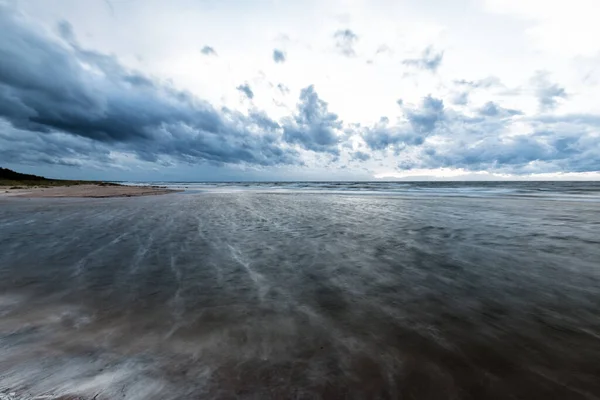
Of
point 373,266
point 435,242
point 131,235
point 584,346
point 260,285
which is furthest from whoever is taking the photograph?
point 131,235

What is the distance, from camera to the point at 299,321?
4.73 m

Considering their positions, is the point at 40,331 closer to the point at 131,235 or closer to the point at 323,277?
the point at 323,277

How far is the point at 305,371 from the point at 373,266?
4730 mm

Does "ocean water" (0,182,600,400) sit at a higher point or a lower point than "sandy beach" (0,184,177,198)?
lower

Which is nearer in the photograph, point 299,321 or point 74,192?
point 299,321

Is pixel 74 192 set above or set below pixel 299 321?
above

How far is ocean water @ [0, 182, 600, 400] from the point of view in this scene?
325cm

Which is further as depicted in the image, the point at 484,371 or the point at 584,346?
the point at 584,346

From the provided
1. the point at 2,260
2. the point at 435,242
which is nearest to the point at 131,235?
the point at 2,260

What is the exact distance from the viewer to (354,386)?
126 inches

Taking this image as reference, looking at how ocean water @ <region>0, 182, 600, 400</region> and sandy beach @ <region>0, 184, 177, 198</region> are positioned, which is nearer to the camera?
ocean water @ <region>0, 182, 600, 400</region>

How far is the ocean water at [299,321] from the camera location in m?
3.25

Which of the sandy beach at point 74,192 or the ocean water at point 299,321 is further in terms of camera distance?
the sandy beach at point 74,192

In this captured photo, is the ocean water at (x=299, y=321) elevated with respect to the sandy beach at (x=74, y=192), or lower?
lower
